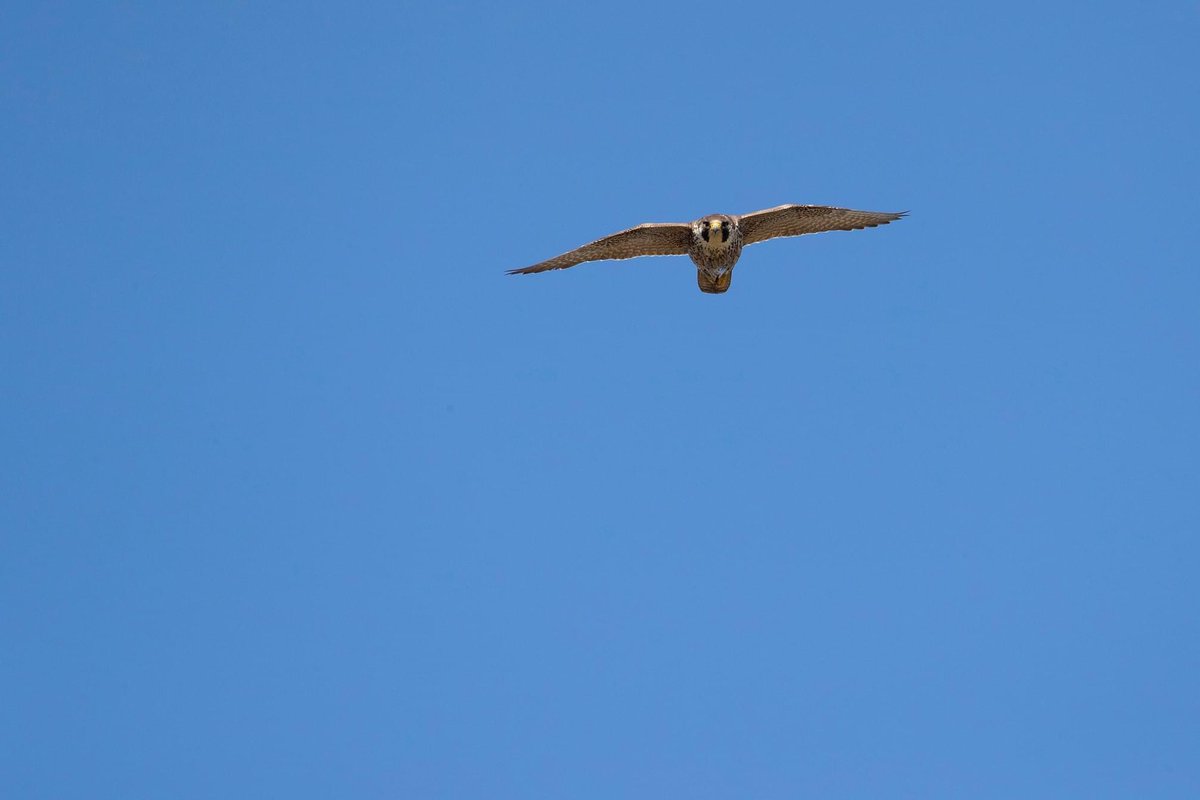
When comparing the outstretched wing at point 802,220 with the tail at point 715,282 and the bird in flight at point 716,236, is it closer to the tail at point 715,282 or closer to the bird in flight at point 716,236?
the bird in flight at point 716,236

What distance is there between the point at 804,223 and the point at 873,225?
1.58 metres

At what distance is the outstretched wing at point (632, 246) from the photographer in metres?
24.4

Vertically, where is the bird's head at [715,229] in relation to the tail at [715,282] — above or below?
above

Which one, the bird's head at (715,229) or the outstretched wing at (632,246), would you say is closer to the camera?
→ the bird's head at (715,229)

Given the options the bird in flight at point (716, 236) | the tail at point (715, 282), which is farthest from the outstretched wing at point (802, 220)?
the tail at point (715, 282)

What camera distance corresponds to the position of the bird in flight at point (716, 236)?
77.6ft

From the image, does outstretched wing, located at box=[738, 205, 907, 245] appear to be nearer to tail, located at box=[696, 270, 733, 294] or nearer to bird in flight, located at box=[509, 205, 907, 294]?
bird in flight, located at box=[509, 205, 907, 294]

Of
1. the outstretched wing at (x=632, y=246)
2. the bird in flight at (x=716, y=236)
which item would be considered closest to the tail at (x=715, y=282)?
the bird in flight at (x=716, y=236)

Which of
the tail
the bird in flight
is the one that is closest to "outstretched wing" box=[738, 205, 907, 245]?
the bird in flight

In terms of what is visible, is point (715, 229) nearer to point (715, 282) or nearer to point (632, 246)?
point (715, 282)

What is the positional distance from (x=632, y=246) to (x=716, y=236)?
241 cm

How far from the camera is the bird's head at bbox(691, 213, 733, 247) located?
2338cm

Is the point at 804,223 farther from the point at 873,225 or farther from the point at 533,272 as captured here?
the point at 533,272

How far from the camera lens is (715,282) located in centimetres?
2397
